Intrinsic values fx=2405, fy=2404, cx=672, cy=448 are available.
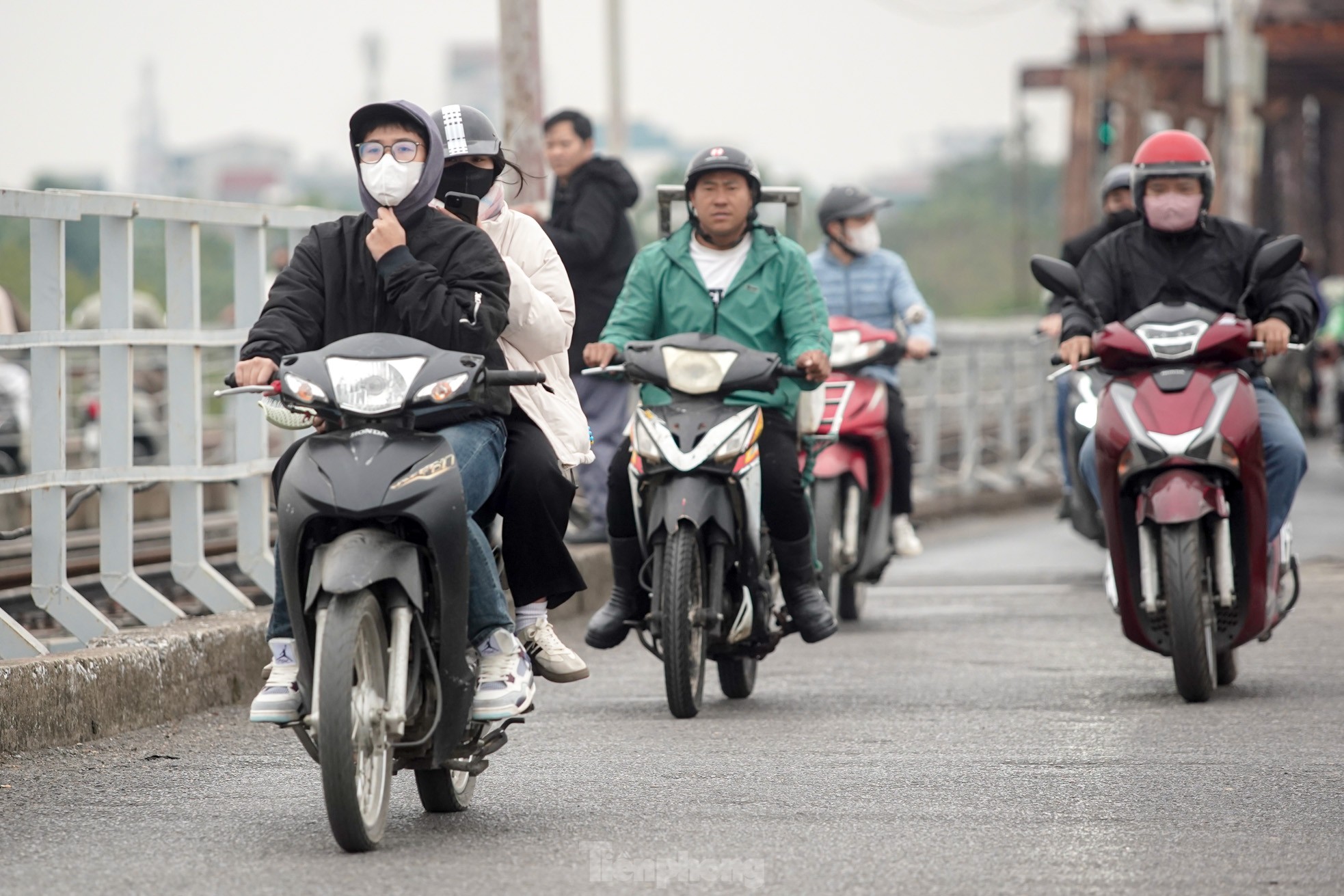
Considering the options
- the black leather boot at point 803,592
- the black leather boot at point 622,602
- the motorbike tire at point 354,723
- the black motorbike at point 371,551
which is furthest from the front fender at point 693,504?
the motorbike tire at point 354,723

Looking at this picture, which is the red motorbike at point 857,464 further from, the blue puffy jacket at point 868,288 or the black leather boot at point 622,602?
the black leather boot at point 622,602

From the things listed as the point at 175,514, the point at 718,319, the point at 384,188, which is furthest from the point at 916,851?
the point at 175,514

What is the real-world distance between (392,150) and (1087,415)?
318cm

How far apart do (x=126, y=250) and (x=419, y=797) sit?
254cm

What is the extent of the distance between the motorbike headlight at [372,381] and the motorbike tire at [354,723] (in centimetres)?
40

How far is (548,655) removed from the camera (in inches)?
233

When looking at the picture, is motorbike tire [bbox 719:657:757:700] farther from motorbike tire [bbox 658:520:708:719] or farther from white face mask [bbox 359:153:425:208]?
white face mask [bbox 359:153:425:208]

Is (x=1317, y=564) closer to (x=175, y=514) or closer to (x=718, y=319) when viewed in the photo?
(x=718, y=319)

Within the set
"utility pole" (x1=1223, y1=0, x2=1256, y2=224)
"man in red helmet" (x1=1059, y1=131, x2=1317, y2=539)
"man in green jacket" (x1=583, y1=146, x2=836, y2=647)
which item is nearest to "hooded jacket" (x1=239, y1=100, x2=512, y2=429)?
"man in green jacket" (x1=583, y1=146, x2=836, y2=647)

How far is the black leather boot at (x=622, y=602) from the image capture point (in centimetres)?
784

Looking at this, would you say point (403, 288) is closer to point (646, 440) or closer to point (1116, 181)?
point (646, 440)

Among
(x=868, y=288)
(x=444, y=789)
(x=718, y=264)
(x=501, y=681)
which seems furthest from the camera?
(x=868, y=288)

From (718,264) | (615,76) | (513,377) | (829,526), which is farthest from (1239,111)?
(513,377)

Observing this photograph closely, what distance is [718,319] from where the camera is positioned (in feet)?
26.9
